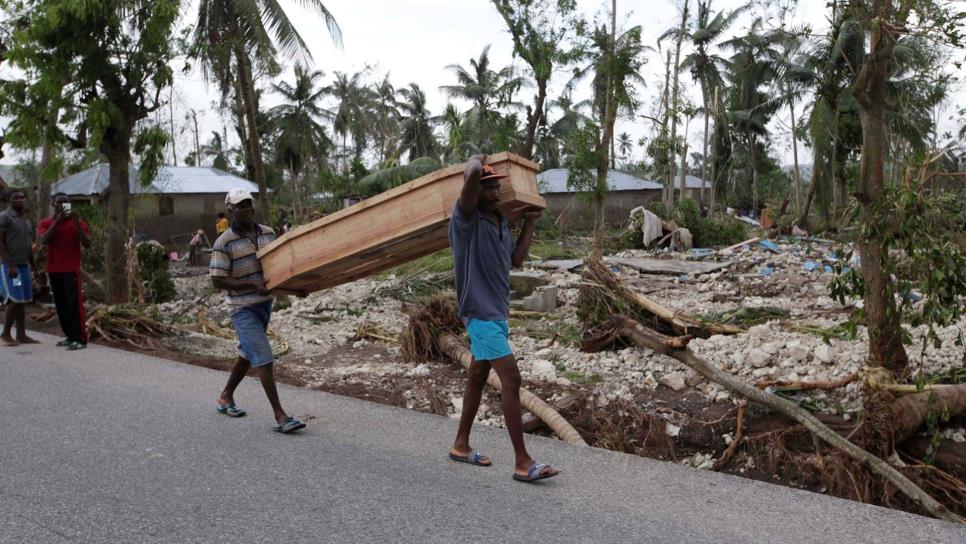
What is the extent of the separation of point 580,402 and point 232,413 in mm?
2655

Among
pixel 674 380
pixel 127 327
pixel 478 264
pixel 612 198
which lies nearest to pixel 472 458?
pixel 478 264

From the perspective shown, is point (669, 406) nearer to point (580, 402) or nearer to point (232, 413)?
point (580, 402)

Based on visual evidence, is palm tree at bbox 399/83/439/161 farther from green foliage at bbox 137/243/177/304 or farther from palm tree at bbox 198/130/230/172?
green foliage at bbox 137/243/177/304

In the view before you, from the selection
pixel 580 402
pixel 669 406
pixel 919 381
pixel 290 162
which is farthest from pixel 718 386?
pixel 290 162

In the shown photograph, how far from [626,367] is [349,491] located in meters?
3.87

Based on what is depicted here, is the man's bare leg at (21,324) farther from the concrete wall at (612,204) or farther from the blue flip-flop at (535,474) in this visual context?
the concrete wall at (612,204)

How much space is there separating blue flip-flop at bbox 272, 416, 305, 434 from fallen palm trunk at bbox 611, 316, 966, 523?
2.92 meters

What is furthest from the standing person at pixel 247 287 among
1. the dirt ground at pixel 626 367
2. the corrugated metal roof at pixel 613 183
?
the corrugated metal roof at pixel 613 183

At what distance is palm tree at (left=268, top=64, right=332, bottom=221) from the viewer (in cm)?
4422

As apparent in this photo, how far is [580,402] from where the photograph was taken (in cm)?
639

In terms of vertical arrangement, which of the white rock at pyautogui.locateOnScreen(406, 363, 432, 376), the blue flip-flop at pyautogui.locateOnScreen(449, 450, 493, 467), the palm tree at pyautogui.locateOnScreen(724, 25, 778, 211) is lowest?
the blue flip-flop at pyautogui.locateOnScreen(449, 450, 493, 467)

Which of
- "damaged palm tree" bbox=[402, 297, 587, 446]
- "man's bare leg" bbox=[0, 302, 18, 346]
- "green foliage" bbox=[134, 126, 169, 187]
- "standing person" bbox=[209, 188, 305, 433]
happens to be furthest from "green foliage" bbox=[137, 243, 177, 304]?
"standing person" bbox=[209, 188, 305, 433]

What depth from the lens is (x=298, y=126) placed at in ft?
146

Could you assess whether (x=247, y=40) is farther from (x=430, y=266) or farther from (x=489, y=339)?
(x=489, y=339)
